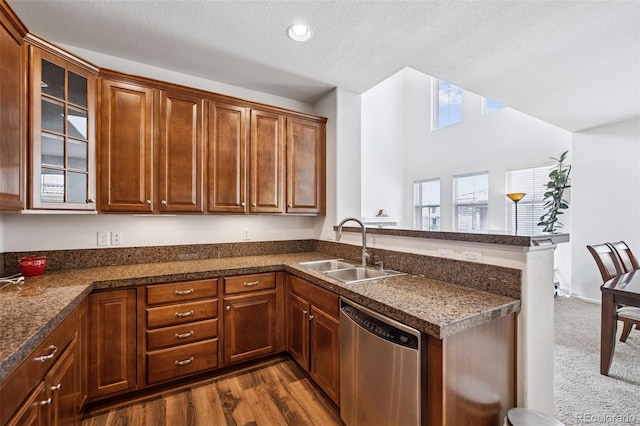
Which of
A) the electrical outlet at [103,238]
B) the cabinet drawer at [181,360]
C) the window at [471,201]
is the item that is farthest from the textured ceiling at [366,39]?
the window at [471,201]

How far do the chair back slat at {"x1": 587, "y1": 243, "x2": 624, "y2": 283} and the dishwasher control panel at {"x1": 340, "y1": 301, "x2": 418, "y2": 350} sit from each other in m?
2.45

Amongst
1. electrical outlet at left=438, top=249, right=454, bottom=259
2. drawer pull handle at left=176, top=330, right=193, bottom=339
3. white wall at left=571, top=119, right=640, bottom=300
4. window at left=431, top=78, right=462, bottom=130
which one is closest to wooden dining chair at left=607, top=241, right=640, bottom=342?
white wall at left=571, top=119, right=640, bottom=300

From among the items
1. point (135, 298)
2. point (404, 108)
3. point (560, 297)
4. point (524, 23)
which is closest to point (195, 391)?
point (135, 298)

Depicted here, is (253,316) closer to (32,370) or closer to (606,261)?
(32,370)

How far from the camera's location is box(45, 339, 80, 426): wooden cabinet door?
47.5 inches

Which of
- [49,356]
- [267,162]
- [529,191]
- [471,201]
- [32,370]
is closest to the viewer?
[32,370]

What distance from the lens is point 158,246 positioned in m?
2.54

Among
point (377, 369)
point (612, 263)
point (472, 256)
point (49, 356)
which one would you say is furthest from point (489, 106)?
point (49, 356)

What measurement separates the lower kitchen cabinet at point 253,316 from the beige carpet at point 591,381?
6.86 feet

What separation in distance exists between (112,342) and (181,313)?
0.43 meters

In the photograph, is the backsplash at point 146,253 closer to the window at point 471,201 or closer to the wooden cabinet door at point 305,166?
the wooden cabinet door at point 305,166

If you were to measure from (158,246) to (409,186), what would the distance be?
607cm

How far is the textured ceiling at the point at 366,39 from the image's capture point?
1.80 m

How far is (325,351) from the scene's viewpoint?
1943 millimetres
